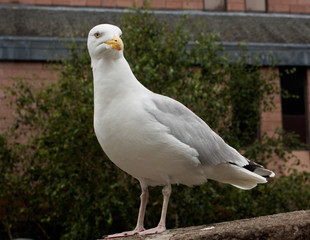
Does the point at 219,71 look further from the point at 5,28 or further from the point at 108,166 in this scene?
the point at 5,28

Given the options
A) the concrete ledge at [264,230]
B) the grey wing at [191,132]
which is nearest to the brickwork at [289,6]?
the grey wing at [191,132]

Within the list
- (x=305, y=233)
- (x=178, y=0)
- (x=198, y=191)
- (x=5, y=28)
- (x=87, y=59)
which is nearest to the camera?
(x=305, y=233)

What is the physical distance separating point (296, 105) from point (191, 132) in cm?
869

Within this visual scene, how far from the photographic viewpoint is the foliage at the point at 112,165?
8.41m

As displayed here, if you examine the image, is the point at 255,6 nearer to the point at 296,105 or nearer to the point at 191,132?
the point at 296,105

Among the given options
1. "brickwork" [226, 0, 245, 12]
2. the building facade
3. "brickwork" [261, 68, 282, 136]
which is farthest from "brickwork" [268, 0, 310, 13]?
"brickwork" [261, 68, 282, 136]

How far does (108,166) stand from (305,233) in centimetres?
508

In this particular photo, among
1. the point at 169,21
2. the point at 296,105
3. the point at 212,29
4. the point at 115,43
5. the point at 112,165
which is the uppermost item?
the point at 169,21

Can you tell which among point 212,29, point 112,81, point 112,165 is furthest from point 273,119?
point 112,81

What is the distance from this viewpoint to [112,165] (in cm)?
859

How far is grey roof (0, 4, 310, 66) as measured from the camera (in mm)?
11641

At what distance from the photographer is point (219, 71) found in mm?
9453

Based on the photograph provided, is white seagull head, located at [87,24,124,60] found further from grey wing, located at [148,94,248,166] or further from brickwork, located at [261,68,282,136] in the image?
brickwork, located at [261,68,282,136]

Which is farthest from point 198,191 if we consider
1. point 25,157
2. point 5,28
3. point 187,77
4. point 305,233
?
point 5,28
